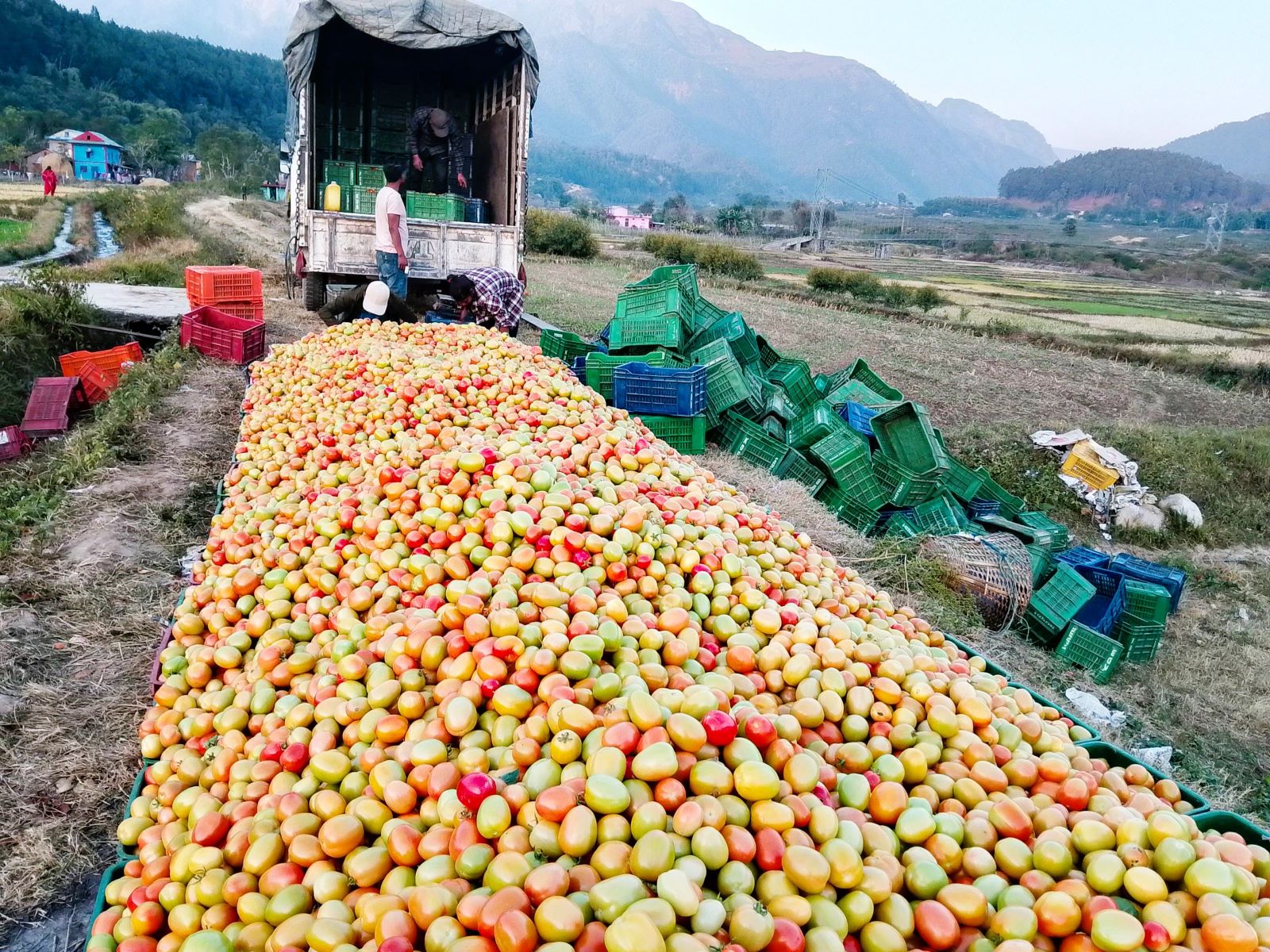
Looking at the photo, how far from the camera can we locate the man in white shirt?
31.9ft

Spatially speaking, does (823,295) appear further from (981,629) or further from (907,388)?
(981,629)

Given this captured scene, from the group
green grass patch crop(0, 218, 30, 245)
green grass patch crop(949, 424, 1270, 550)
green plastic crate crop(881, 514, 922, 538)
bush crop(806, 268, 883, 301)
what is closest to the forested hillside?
green grass patch crop(0, 218, 30, 245)

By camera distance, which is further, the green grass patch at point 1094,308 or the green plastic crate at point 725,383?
the green grass patch at point 1094,308

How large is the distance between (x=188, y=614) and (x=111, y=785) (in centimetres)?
81

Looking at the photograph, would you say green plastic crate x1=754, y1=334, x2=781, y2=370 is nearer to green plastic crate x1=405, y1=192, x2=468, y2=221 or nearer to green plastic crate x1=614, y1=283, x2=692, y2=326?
green plastic crate x1=614, y1=283, x2=692, y2=326

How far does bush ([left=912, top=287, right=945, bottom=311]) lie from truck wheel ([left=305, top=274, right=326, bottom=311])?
24049 mm

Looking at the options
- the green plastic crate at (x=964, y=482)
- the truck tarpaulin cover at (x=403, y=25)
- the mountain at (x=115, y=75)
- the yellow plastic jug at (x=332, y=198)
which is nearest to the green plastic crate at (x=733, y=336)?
the green plastic crate at (x=964, y=482)

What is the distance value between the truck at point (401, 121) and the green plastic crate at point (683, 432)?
5.13 meters

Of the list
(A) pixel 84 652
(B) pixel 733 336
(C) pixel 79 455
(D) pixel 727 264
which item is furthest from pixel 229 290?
A: (D) pixel 727 264

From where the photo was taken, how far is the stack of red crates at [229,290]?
10523 millimetres

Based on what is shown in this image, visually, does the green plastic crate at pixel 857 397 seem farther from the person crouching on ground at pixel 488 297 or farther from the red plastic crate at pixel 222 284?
the red plastic crate at pixel 222 284

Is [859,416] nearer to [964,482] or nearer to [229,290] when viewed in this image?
[964,482]

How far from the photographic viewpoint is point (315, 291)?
39.6 feet

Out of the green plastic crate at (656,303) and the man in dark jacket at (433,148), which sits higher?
the man in dark jacket at (433,148)
